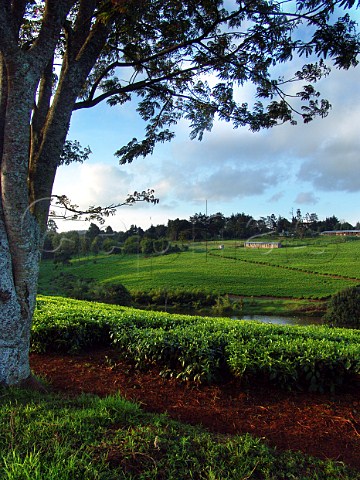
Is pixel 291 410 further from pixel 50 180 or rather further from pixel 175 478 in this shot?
pixel 50 180

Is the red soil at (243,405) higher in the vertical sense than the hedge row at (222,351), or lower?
lower

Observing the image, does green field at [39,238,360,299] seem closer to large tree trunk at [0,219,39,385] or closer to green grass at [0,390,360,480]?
large tree trunk at [0,219,39,385]

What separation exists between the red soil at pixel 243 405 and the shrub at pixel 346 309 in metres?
8.43

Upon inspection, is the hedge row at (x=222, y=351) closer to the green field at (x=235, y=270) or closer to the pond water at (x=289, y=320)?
the pond water at (x=289, y=320)

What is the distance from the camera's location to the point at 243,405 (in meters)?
3.30

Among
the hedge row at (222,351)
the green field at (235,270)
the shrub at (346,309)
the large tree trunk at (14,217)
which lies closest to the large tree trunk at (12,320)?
the large tree trunk at (14,217)

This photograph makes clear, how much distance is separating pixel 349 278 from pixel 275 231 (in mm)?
7757

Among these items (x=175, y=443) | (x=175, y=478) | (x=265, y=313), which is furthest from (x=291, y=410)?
(x=265, y=313)

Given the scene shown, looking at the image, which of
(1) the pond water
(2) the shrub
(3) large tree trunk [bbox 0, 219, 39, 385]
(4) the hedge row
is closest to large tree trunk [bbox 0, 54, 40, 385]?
(3) large tree trunk [bbox 0, 219, 39, 385]

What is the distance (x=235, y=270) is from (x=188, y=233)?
25.5 ft

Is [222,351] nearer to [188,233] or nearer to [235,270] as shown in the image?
[188,233]

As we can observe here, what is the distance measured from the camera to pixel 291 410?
10.5 feet

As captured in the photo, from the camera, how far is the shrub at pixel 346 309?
1120 cm

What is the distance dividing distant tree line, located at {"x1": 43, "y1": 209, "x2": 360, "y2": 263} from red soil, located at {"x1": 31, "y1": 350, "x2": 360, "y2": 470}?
44.2 feet
